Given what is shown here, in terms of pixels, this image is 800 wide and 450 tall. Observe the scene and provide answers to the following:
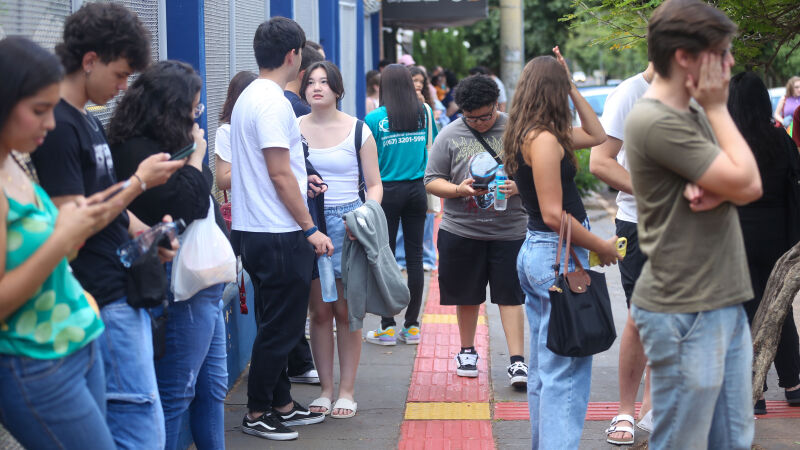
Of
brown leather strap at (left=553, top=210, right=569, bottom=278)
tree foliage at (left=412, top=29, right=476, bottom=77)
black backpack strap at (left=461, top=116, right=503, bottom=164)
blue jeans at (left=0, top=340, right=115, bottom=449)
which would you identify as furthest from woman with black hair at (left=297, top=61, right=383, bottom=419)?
tree foliage at (left=412, top=29, right=476, bottom=77)

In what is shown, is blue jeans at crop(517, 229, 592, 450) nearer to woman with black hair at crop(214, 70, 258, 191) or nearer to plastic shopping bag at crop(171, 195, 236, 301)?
plastic shopping bag at crop(171, 195, 236, 301)

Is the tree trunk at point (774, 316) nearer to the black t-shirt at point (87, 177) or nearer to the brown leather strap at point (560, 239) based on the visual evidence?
the brown leather strap at point (560, 239)

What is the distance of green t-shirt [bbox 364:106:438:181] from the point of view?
6.88 metres

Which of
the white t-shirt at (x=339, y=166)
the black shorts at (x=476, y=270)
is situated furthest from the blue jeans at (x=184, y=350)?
the black shorts at (x=476, y=270)

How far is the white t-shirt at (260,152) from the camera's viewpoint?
4.44 m

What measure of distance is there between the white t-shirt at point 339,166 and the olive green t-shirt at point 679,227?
2.63 metres

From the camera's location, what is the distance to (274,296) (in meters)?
4.73

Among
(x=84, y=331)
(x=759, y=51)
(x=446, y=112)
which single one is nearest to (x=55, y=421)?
(x=84, y=331)

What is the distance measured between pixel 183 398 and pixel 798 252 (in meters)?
3.03

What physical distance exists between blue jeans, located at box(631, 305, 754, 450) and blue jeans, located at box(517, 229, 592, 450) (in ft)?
2.84

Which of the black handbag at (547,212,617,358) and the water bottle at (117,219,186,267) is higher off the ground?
the water bottle at (117,219,186,267)

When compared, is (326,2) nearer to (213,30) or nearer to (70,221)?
(213,30)

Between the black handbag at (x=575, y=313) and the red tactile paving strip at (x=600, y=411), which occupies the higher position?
the black handbag at (x=575, y=313)

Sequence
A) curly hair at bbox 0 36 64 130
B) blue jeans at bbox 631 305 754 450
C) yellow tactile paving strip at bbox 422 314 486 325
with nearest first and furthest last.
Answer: curly hair at bbox 0 36 64 130, blue jeans at bbox 631 305 754 450, yellow tactile paving strip at bbox 422 314 486 325
